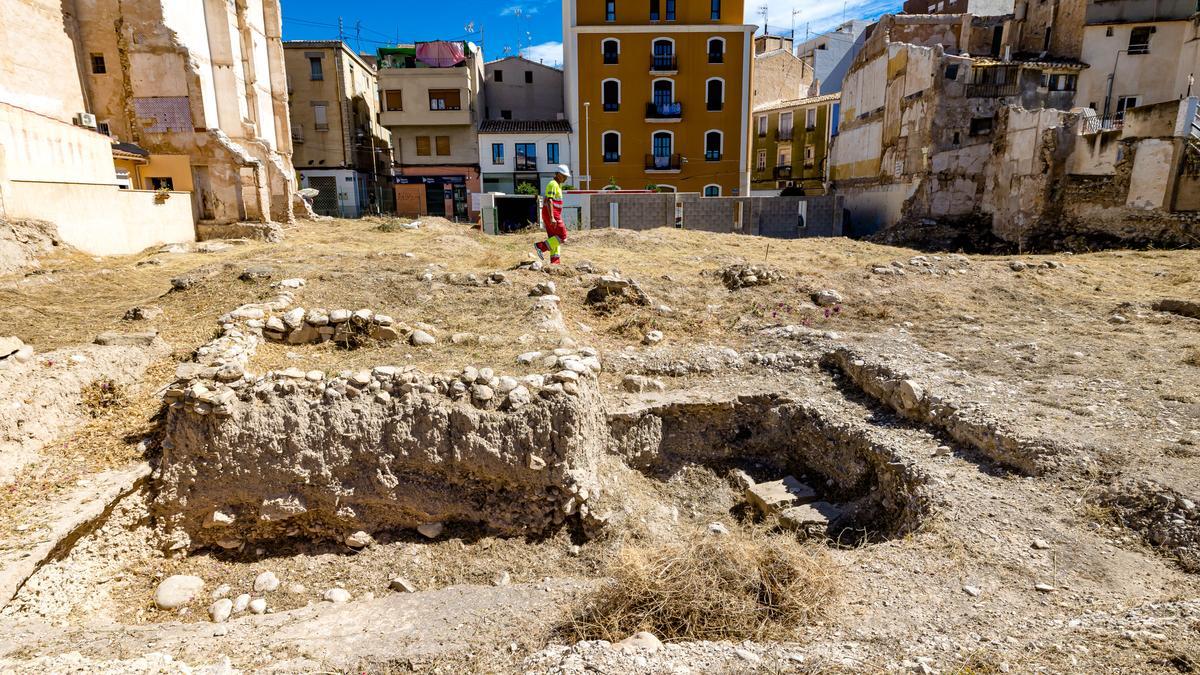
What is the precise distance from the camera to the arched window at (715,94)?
1395 inches

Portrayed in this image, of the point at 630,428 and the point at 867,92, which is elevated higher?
the point at 867,92

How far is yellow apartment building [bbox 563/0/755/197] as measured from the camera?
34.7 m

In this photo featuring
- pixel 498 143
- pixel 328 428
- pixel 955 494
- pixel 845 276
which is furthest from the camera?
pixel 498 143

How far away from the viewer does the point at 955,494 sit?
523cm

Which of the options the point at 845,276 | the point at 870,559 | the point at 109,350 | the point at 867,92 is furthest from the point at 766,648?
the point at 867,92

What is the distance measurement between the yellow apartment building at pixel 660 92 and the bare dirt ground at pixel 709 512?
83.2 feet

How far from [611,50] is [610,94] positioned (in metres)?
2.28

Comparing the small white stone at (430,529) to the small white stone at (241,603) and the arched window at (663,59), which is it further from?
the arched window at (663,59)

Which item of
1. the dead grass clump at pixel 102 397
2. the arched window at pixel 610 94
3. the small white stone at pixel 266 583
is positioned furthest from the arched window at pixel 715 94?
the small white stone at pixel 266 583

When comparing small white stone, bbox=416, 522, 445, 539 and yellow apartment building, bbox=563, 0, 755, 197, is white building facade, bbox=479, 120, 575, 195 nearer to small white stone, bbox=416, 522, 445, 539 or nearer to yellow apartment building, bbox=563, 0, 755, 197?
yellow apartment building, bbox=563, 0, 755, 197

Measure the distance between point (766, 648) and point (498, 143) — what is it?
119 feet

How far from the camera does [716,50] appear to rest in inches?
1383

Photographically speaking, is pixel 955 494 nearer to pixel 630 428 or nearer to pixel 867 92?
pixel 630 428

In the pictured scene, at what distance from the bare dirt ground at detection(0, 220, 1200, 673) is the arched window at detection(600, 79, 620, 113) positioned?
26.0 meters
